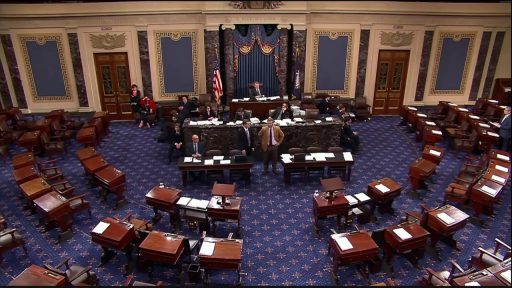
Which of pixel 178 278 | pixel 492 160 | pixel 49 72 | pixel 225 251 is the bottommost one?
pixel 178 278

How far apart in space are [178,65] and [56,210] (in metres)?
8.31

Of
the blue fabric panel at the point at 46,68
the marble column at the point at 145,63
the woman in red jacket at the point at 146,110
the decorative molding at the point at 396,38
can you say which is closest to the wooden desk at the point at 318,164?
the woman in red jacket at the point at 146,110

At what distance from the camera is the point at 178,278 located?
698 centimetres

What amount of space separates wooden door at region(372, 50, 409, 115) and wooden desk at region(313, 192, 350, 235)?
8508 millimetres

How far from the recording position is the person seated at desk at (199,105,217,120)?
1234 cm

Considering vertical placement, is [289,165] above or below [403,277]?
above

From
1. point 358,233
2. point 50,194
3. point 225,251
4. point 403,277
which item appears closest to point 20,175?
point 50,194

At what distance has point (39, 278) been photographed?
5.82m

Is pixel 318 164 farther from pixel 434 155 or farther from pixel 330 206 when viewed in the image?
pixel 434 155

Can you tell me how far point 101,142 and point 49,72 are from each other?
3.94m

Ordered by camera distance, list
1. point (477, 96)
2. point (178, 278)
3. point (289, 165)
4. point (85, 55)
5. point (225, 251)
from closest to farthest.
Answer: point (225, 251) → point (178, 278) → point (289, 165) → point (85, 55) → point (477, 96)

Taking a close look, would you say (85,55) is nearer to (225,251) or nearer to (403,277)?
(225,251)

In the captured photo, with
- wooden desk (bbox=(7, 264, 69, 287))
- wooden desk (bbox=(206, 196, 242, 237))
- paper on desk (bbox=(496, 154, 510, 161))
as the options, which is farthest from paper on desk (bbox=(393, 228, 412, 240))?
wooden desk (bbox=(7, 264, 69, 287))

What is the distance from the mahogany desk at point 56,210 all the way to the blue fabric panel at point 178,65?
7.67m
